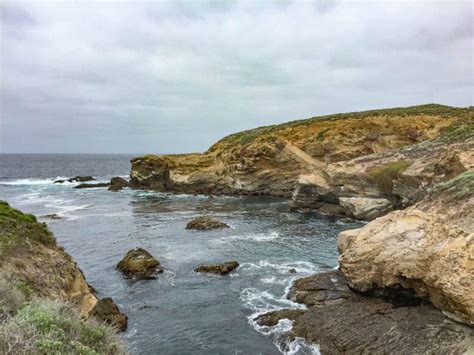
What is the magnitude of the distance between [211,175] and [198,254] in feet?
125

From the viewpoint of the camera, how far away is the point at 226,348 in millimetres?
15094

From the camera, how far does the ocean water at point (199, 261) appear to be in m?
16.1

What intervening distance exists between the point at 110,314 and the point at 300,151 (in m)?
45.3

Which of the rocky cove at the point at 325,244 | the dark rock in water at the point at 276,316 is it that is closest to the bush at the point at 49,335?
the rocky cove at the point at 325,244

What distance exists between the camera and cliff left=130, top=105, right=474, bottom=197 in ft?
189

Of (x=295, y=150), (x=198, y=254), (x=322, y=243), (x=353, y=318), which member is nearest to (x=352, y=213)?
(x=322, y=243)

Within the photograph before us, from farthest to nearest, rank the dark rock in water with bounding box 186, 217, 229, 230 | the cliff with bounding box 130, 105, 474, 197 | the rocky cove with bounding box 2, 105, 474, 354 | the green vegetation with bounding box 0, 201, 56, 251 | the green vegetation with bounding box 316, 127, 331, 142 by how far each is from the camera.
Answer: the green vegetation with bounding box 316, 127, 331, 142 → the cliff with bounding box 130, 105, 474, 197 → the dark rock in water with bounding box 186, 217, 229, 230 → the rocky cove with bounding box 2, 105, 474, 354 → the green vegetation with bounding box 0, 201, 56, 251

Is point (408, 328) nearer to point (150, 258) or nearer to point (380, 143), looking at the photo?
point (150, 258)

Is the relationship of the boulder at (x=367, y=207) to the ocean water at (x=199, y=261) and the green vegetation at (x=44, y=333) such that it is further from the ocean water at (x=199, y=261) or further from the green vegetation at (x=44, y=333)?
the green vegetation at (x=44, y=333)

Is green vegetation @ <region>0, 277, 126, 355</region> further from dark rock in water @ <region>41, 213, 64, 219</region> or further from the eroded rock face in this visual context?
dark rock in water @ <region>41, 213, 64, 219</region>

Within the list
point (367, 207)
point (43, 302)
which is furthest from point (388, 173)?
point (43, 302)

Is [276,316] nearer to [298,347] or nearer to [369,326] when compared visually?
[298,347]

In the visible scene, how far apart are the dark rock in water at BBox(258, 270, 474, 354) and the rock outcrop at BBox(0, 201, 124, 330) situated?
7330 mm

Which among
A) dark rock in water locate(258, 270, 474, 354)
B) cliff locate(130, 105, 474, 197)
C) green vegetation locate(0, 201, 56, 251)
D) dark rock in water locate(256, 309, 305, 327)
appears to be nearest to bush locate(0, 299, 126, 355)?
green vegetation locate(0, 201, 56, 251)
